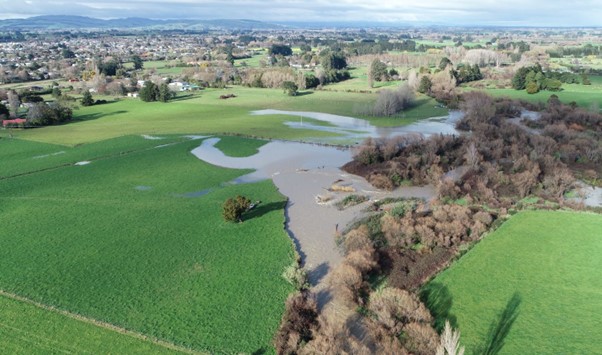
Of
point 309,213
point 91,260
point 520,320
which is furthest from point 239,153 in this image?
point 520,320

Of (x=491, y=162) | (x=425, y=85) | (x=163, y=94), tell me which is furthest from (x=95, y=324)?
(x=425, y=85)

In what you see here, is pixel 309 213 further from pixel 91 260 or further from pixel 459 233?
pixel 91 260

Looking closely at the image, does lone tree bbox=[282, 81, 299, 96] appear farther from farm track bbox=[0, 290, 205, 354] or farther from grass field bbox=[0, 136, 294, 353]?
farm track bbox=[0, 290, 205, 354]

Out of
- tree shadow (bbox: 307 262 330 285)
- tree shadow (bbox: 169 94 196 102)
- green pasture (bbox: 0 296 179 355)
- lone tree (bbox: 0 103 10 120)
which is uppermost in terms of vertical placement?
lone tree (bbox: 0 103 10 120)

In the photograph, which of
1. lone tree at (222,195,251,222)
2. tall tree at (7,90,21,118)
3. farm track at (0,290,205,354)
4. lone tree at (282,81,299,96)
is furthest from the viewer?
lone tree at (282,81,299,96)

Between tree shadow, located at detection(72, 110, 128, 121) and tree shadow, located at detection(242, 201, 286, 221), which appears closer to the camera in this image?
tree shadow, located at detection(242, 201, 286, 221)

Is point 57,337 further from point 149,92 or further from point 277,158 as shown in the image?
point 149,92

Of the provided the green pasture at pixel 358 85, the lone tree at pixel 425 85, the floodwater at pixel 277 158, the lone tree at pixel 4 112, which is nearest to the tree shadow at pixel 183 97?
the lone tree at pixel 4 112

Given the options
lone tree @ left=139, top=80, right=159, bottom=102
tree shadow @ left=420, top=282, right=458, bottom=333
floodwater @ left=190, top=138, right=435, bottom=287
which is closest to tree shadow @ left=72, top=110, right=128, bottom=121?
lone tree @ left=139, top=80, right=159, bottom=102
